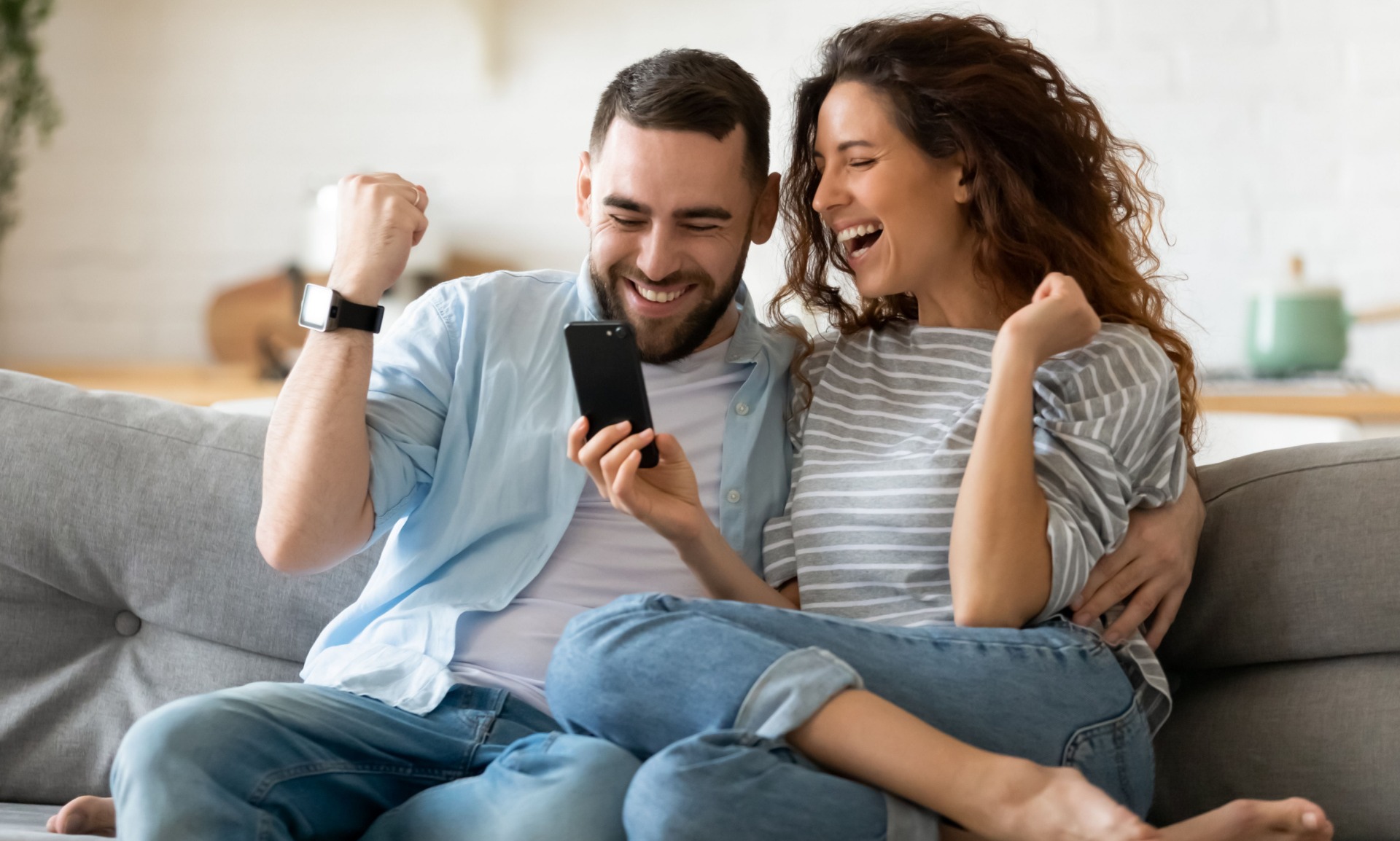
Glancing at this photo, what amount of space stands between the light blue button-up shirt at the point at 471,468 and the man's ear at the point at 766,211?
14 centimetres

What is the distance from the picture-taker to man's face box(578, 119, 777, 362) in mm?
1375

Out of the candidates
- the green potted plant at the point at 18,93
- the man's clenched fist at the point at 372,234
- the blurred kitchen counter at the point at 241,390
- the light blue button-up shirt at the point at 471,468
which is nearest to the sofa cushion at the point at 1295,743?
the light blue button-up shirt at the point at 471,468

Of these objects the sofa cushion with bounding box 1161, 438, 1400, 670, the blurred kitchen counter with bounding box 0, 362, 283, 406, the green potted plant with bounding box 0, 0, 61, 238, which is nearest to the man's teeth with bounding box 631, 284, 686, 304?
the sofa cushion with bounding box 1161, 438, 1400, 670

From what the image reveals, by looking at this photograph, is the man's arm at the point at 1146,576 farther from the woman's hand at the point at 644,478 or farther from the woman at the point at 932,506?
the woman's hand at the point at 644,478

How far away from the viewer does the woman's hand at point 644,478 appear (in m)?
1.16

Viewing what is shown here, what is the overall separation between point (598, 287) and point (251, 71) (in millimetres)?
1972

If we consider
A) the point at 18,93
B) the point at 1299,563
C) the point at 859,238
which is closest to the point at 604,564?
the point at 859,238

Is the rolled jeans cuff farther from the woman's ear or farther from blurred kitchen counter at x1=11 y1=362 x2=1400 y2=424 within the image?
blurred kitchen counter at x1=11 y1=362 x2=1400 y2=424

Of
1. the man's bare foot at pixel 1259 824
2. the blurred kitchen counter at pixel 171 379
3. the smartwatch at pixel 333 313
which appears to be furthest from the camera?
the blurred kitchen counter at pixel 171 379

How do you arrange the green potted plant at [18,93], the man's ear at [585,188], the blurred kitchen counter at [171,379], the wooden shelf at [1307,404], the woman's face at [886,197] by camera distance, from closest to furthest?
1. the woman's face at [886,197]
2. the man's ear at [585,188]
3. the wooden shelf at [1307,404]
4. the blurred kitchen counter at [171,379]
5. the green potted plant at [18,93]

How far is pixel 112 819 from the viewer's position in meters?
1.24

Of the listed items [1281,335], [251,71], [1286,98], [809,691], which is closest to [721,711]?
[809,691]

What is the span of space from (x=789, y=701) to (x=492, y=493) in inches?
17.3

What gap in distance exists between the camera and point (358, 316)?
1.26 metres
